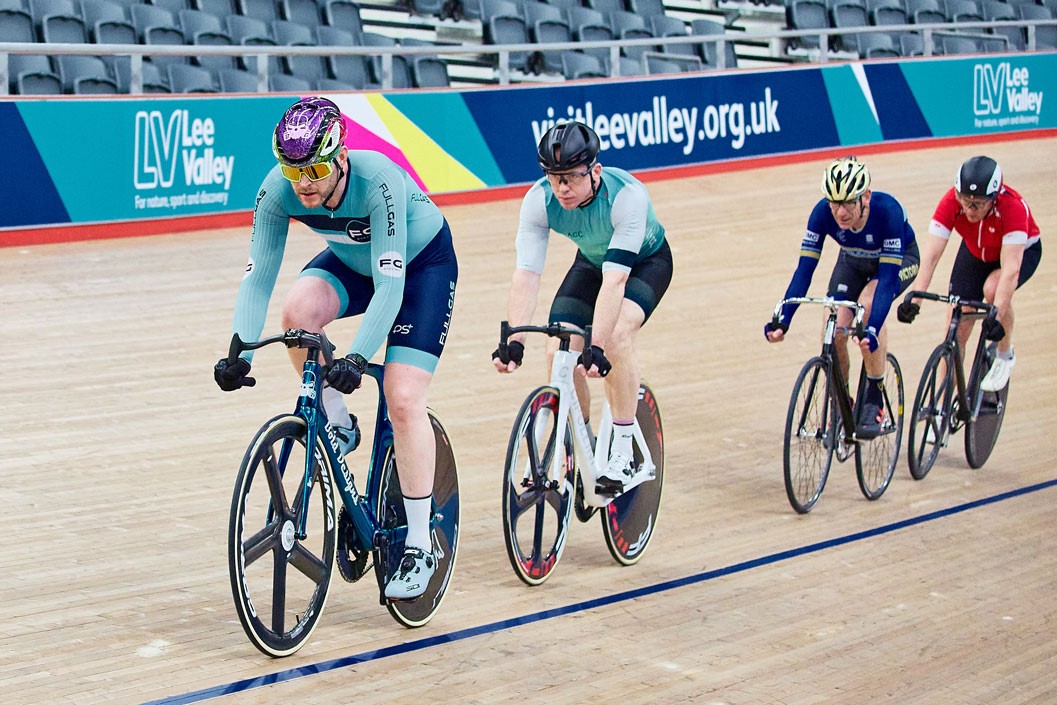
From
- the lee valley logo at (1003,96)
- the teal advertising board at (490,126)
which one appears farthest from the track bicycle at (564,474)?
the lee valley logo at (1003,96)

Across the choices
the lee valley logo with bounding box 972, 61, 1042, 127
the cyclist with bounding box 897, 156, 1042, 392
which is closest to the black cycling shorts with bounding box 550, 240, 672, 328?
the cyclist with bounding box 897, 156, 1042, 392

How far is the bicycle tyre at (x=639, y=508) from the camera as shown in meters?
4.71

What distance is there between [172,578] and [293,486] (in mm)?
928

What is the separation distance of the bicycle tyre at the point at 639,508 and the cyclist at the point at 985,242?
4.47ft

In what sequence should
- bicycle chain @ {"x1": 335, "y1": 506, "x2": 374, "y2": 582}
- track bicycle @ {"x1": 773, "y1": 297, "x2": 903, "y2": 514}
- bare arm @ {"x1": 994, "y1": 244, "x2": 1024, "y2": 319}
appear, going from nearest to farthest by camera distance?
1. bicycle chain @ {"x1": 335, "y1": 506, "x2": 374, "y2": 582}
2. track bicycle @ {"x1": 773, "y1": 297, "x2": 903, "y2": 514}
3. bare arm @ {"x1": 994, "y1": 244, "x2": 1024, "y2": 319}

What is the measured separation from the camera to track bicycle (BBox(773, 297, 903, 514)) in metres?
5.36

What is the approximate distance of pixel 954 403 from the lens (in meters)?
6.23

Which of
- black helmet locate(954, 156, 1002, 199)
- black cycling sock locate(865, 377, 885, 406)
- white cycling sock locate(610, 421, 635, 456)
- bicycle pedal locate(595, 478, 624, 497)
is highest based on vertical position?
black helmet locate(954, 156, 1002, 199)

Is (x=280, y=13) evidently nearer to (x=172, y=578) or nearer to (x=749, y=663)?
(x=172, y=578)

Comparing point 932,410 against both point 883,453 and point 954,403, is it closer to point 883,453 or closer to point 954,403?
point 954,403

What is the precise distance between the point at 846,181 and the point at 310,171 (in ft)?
8.09

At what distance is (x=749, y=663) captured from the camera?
13.0 feet

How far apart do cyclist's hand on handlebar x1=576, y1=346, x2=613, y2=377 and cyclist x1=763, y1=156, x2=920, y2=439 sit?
1298mm

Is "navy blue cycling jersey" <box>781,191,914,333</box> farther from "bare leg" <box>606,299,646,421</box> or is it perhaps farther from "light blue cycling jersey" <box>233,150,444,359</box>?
"light blue cycling jersey" <box>233,150,444,359</box>
